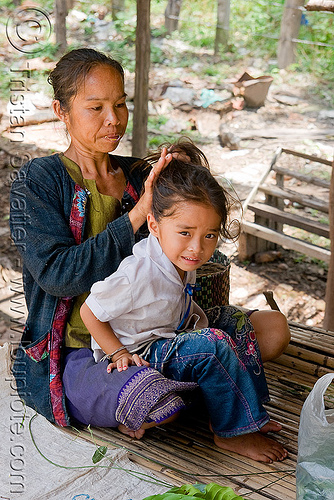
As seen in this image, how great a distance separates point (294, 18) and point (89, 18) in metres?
3.73

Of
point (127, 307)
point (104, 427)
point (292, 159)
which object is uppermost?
point (127, 307)

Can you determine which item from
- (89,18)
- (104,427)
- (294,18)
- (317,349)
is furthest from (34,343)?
(89,18)

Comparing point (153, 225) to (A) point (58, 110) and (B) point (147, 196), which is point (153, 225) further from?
(A) point (58, 110)

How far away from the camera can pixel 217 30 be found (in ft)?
31.7

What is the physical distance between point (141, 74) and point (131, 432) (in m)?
3.03

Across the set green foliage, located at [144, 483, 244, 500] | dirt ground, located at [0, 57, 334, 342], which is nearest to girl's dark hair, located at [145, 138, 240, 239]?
green foliage, located at [144, 483, 244, 500]

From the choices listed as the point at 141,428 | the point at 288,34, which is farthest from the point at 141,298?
the point at 288,34

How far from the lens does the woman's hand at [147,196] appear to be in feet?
6.09

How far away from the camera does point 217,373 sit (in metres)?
1.84

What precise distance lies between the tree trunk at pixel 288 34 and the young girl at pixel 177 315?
7862 mm

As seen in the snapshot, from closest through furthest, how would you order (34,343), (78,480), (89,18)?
(78,480), (34,343), (89,18)

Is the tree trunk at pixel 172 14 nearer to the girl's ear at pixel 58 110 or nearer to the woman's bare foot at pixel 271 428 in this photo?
the girl's ear at pixel 58 110

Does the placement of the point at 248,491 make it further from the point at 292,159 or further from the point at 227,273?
the point at 292,159

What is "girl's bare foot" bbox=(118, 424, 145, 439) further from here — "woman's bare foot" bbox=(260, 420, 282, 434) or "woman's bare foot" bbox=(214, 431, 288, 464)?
"woman's bare foot" bbox=(260, 420, 282, 434)
